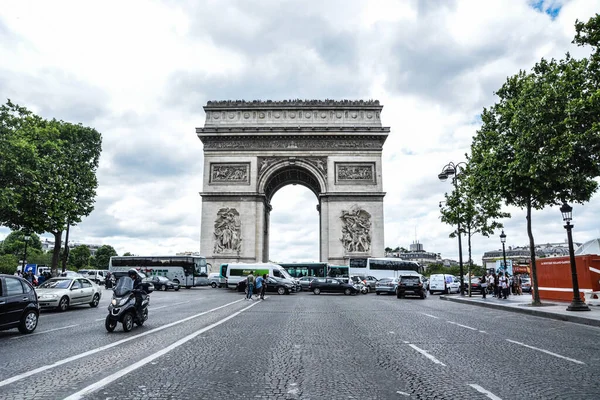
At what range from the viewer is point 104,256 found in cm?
10156

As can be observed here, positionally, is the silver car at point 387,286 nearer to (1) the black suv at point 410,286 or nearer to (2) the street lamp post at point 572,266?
(1) the black suv at point 410,286

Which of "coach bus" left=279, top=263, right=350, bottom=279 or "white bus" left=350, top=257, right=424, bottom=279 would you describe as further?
"white bus" left=350, top=257, right=424, bottom=279

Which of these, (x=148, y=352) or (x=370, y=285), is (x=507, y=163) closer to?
(x=148, y=352)

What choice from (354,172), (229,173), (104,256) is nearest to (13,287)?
(229,173)

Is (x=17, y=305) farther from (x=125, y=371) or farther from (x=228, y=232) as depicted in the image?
(x=228, y=232)

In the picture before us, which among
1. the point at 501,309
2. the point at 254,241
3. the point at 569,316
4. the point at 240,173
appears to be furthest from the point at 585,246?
the point at 240,173

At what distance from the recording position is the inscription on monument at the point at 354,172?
154 feet

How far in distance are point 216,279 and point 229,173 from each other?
11001 mm

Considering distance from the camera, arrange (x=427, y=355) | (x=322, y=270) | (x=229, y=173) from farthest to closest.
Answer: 1. (x=229, y=173)
2. (x=322, y=270)
3. (x=427, y=355)

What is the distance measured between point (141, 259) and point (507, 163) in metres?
36.3

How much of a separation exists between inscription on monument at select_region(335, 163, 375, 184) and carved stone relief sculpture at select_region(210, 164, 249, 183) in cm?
970

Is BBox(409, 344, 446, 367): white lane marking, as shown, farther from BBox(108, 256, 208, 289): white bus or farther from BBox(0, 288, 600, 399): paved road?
BBox(108, 256, 208, 289): white bus

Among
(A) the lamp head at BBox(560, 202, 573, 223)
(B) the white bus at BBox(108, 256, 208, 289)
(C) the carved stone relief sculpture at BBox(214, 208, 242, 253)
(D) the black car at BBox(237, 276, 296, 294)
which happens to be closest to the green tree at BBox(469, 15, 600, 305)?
(A) the lamp head at BBox(560, 202, 573, 223)

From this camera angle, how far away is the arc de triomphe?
45.3 meters
